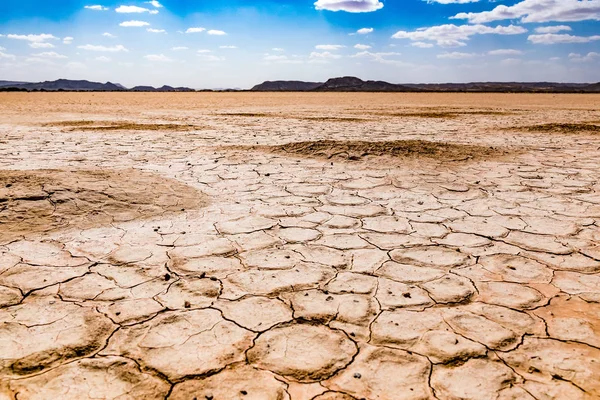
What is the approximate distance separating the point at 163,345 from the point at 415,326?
936mm

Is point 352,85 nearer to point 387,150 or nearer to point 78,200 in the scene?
point 387,150

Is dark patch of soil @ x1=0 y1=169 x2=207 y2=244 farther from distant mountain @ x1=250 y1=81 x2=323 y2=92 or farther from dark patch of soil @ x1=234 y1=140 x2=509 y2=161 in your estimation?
distant mountain @ x1=250 y1=81 x2=323 y2=92

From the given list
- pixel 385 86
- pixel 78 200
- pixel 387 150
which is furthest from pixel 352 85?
pixel 78 200

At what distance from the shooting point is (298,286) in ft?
6.27

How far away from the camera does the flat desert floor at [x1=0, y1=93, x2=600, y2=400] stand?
132 centimetres

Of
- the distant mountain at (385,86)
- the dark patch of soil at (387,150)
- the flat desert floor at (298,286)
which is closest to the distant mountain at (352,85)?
the distant mountain at (385,86)

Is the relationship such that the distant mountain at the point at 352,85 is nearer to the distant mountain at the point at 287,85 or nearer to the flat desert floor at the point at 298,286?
the distant mountain at the point at 287,85

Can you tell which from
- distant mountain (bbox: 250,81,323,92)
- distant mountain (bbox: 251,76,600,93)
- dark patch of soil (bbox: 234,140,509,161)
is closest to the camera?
dark patch of soil (bbox: 234,140,509,161)

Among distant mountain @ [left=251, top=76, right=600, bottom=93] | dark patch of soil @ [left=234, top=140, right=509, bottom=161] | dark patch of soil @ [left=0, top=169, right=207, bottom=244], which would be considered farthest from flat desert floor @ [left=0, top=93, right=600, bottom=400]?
distant mountain @ [left=251, top=76, right=600, bottom=93]

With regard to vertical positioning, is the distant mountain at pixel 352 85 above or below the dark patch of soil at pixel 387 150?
above

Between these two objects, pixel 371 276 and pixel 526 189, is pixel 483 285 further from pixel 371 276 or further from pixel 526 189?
pixel 526 189

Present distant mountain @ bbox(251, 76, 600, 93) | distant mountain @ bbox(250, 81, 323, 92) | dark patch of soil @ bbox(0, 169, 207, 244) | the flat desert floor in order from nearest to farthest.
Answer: the flat desert floor, dark patch of soil @ bbox(0, 169, 207, 244), distant mountain @ bbox(251, 76, 600, 93), distant mountain @ bbox(250, 81, 323, 92)

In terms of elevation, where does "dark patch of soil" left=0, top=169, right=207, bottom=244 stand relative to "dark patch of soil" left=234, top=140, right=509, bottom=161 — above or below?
below

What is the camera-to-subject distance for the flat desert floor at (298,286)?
4.33 feet
